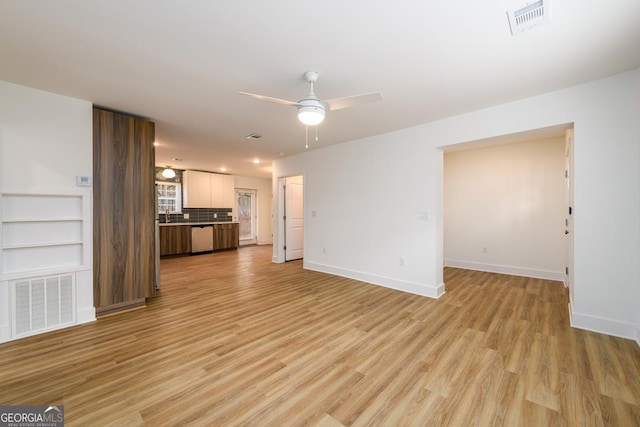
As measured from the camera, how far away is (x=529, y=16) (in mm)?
1685

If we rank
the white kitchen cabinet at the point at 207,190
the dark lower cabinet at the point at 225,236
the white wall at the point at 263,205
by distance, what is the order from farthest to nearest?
the white wall at the point at 263,205 → the dark lower cabinet at the point at 225,236 → the white kitchen cabinet at the point at 207,190

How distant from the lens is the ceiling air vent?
161 centimetres

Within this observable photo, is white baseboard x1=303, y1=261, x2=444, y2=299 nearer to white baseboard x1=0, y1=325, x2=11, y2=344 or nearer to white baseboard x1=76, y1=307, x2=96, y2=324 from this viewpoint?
white baseboard x1=76, y1=307, x2=96, y2=324

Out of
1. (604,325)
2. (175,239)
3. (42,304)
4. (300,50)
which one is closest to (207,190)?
(175,239)

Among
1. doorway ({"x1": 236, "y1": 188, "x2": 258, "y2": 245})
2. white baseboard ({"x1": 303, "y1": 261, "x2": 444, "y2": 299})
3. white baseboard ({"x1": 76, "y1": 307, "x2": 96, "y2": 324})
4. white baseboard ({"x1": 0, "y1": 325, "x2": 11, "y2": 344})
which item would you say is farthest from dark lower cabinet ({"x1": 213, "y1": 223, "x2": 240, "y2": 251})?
white baseboard ({"x1": 0, "y1": 325, "x2": 11, "y2": 344})

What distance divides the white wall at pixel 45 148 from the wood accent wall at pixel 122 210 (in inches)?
3.9

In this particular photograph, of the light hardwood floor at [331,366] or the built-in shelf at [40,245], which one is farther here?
the built-in shelf at [40,245]

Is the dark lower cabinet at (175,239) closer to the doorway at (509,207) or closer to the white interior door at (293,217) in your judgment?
the white interior door at (293,217)

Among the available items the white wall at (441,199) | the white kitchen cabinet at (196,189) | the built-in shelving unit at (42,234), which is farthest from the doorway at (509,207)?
the white kitchen cabinet at (196,189)

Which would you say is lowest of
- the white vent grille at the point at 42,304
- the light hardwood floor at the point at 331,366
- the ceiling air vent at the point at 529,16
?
the light hardwood floor at the point at 331,366

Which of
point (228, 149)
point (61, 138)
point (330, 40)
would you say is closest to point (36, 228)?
point (61, 138)

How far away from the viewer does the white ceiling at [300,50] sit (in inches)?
64.8

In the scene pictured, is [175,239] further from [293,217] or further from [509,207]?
[509,207]

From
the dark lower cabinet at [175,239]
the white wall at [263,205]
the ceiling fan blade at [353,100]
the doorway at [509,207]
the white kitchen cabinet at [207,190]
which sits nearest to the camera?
the ceiling fan blade at [353,100]
